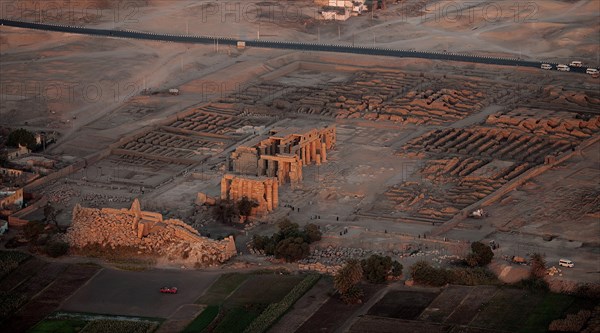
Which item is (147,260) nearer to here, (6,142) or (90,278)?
(90,278)

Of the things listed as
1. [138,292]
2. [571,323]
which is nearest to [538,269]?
[571,323]

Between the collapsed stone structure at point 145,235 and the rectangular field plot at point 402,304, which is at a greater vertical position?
the collapsed stone structure at point 145,235

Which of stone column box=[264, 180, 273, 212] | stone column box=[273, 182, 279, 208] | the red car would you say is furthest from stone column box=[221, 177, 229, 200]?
the red car

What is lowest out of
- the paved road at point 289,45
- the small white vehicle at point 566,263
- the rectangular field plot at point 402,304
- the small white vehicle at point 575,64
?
the rectangular field plot at point 402,304

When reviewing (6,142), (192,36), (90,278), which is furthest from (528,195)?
(192,36)

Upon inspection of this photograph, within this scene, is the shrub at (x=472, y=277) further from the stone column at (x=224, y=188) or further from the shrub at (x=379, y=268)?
the stone column at (x=224, y=188)

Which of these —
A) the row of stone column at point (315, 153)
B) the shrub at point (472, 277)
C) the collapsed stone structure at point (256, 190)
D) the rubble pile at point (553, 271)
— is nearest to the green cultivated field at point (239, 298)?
the shrub at point (472, 277)

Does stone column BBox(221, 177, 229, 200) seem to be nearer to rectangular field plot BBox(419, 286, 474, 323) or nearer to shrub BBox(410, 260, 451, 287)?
shrub BBox(410, 260, 451, 287)
